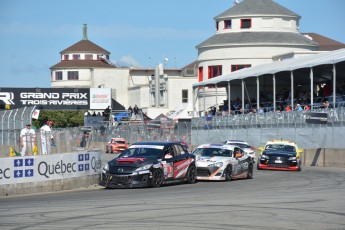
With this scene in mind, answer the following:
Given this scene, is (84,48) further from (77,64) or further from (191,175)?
(191,175)

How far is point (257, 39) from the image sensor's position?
85.9 meters

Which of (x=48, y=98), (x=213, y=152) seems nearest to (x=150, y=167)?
(x=213, y=152)

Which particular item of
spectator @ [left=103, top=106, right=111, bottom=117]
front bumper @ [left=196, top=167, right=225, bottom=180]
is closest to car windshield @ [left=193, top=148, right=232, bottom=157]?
front bumper @ [left=196, top=167, right=225, bottom=180]

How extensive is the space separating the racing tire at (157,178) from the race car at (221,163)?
323 centimetres

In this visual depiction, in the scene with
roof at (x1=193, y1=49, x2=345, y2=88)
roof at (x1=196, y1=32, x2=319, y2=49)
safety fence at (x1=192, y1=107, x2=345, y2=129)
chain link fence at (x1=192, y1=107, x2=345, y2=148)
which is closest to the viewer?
safety fence at (x1=192, y1=107, x2=345, y2=129)

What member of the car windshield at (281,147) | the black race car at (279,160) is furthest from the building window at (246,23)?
the black race car at (279,160)

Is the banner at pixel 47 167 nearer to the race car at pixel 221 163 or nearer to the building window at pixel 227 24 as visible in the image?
the race car at pixel 221 163

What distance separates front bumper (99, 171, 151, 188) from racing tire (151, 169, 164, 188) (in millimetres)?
235

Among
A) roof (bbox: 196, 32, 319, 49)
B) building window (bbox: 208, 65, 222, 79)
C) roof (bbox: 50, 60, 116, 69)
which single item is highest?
roof (bbox: 50, 60, 116, 69)

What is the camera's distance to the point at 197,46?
8962 cm

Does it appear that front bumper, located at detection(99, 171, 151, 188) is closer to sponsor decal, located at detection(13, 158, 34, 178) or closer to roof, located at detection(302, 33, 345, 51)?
sponsor decal, located at detection(13, 158, 34, 178)

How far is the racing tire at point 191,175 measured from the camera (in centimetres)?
2748

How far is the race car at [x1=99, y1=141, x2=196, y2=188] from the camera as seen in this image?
81.8ft

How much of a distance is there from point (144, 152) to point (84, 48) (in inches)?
4658
